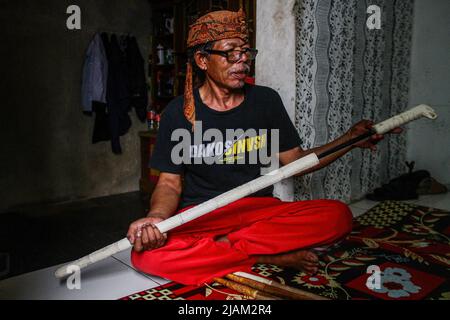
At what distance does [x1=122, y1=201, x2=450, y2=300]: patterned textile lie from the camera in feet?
5.04

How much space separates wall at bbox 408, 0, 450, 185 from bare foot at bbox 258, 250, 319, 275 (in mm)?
2407

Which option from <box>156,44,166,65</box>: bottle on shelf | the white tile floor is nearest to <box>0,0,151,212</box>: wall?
<box>156,44,166,65</box>: bottle on shelf

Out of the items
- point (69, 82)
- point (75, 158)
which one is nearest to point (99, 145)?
point (75, 158)

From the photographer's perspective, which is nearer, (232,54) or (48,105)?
(232,54)

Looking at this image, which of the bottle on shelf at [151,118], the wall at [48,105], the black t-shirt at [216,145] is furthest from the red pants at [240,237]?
the bottle on shelf at [151,118]

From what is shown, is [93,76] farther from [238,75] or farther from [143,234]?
[143,234]

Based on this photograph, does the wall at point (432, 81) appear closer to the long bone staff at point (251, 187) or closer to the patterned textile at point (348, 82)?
the patterned textile at point (348, 82)

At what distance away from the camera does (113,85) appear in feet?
13.4

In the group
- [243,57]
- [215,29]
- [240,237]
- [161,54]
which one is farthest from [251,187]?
[161,54]

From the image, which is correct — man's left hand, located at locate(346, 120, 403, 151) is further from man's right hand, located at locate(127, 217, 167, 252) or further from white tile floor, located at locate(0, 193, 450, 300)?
white tile floor, located at locate(0, 193, 450, 300)

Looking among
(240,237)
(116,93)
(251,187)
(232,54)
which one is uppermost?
(232,54)

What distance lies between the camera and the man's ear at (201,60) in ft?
5.90

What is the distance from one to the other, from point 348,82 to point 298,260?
1.57 m

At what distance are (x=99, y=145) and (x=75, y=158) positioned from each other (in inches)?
12.0
